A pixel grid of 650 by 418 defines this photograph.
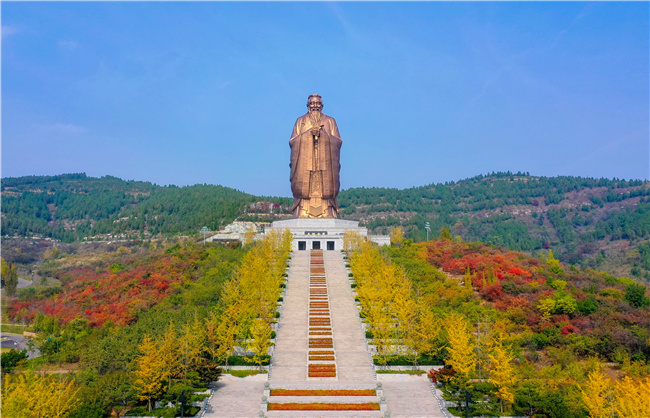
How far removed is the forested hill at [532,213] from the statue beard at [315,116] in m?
24.2

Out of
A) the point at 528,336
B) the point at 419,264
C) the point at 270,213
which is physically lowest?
the point at 528,336

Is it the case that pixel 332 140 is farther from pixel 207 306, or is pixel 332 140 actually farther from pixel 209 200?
pixel 209 200

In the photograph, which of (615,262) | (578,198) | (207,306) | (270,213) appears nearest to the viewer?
(207,306)

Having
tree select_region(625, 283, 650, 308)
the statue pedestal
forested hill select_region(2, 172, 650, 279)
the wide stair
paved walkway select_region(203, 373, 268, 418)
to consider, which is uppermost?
forested hill select_region(2, 172, 650, 279)

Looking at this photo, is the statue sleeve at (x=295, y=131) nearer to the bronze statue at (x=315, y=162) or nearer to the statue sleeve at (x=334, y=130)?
the bronze statue at (x=315, y=162)

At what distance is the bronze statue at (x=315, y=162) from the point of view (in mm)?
32312

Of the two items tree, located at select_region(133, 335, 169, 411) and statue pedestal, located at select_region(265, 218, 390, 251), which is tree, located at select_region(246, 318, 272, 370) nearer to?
tree, located at select_region(133, 335, 169, 411)

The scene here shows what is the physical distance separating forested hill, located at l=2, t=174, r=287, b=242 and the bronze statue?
79.0 feet

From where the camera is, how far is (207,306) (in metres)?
20.5

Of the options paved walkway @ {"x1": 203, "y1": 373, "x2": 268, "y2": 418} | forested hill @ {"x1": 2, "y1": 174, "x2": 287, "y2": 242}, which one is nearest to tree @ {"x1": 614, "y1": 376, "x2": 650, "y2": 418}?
paved walkway @ {"x1": 203, "y1": 373, "x2": 268, "y2": 418}

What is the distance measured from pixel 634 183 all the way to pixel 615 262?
55860 millimetres

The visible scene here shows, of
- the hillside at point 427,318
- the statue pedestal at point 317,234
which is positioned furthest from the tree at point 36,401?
the statue pedestal at point 317,234

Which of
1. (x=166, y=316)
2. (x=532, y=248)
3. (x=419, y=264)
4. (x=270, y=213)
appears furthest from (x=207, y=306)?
(x=532, y=248)

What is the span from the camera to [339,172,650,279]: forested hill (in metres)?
61.1
